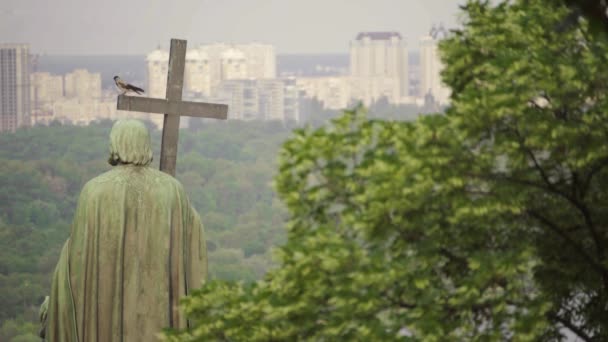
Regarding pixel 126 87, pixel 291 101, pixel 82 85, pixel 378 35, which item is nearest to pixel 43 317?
pixel 126 87

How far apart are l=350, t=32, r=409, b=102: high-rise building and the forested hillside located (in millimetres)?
64622

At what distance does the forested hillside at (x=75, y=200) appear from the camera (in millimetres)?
74438

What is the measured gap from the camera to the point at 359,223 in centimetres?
640

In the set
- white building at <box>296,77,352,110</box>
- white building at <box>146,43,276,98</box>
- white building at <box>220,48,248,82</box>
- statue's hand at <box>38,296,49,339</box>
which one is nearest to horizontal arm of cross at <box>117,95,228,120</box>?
statue's hand at <box>38,296,49,339</box>

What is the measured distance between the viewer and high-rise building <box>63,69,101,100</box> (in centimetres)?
15088

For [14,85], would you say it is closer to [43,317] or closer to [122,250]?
[43,317]

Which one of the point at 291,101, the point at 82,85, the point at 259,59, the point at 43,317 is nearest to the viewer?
the point at 43,317

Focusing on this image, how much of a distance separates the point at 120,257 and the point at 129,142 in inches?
18.6

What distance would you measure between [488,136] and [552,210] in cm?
56

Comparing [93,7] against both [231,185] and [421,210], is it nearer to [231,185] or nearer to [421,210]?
[231,185]

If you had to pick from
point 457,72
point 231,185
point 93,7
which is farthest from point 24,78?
point 457,72

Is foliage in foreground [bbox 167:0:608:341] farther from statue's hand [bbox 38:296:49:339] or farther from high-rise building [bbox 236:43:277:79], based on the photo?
high-rise building [bbox 236:43:277:79]

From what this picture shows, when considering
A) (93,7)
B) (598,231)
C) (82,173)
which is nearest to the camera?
(598,231)

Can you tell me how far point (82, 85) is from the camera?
150875mm
